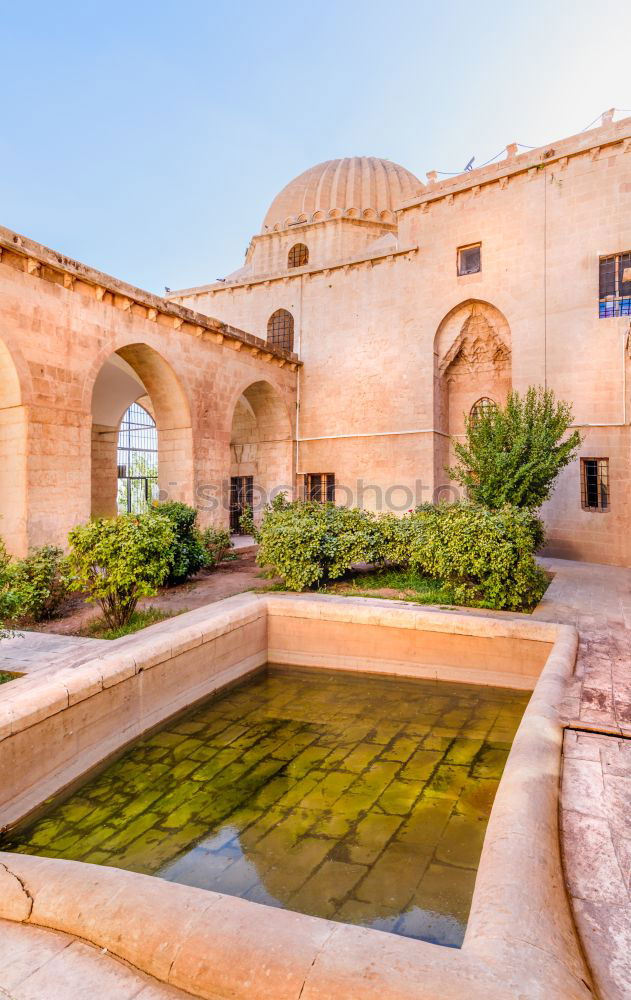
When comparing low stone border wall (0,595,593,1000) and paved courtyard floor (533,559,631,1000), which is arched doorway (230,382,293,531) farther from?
low stone border wall (0,595,593,1000)

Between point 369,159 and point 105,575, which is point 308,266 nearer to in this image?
point 369,159

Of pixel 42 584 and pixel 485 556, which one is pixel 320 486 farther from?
pixel 42 584

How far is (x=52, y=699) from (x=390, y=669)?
11.7 feet

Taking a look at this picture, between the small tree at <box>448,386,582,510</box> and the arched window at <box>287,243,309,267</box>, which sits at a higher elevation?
the arched window at <box>287,243,309,267</box>

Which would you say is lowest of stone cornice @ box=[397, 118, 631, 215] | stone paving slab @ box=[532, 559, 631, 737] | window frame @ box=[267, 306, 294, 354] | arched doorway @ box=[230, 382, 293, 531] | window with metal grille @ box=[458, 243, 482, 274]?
stone paving slab @ box=[532, 559, 631, 737]

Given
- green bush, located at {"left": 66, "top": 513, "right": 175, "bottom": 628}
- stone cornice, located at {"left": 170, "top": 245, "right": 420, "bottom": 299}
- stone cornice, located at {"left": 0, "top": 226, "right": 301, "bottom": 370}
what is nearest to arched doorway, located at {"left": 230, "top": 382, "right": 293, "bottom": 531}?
stone cornice, located at {"left": 0, "top": 226, "right": 301, "bottom": 370}

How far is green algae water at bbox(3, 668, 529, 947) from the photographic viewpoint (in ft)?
9.98

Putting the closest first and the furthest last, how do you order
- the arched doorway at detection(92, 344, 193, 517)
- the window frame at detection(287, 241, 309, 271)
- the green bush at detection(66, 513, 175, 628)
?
the green bush at detection(66, 513, 175, 628) → the arched doorway at detection(92, 344, 193, 517) → the window frame at detection(287, 241, 309, 271)

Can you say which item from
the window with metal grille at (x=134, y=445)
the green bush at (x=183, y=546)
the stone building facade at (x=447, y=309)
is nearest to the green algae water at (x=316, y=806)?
the green bush at (x=183, y=546)

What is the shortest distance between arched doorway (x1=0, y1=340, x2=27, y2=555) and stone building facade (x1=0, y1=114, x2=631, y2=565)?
1.3 inches

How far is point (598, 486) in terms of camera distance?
12453 mm

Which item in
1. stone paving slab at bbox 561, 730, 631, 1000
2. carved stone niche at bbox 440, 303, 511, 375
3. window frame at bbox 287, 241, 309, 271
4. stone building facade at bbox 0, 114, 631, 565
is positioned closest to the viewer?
stone paving slab at bbox 561, 730, 631, 1000

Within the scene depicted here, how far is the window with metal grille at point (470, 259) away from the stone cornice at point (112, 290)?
559cm

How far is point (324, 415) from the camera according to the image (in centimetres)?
1680
